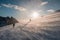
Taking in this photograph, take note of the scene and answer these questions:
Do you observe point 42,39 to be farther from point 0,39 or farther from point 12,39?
point 0,39

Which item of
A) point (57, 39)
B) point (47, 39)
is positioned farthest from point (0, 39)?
point (57, 39)

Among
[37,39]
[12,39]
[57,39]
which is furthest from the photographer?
[12,39]

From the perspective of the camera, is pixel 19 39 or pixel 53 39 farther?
pixel 19 39

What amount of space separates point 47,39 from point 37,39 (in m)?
1.28

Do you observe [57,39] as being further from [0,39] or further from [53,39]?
[0,39]

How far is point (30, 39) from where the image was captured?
13.3 metres

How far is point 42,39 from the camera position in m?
12.8

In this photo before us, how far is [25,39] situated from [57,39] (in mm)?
4191

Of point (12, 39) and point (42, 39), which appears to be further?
point (12, 39)

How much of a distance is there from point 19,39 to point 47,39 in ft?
12.5

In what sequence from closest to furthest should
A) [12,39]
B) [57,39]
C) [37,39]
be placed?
[57,39] < [37,39] < [12,39]

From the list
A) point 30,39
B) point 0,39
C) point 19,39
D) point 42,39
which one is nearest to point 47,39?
point 42,39

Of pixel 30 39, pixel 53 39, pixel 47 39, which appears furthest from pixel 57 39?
pixel 30 39

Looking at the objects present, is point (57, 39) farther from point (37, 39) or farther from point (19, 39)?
point (19, 39)
